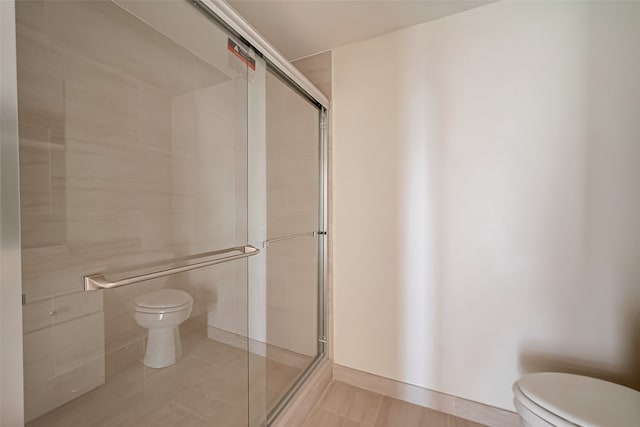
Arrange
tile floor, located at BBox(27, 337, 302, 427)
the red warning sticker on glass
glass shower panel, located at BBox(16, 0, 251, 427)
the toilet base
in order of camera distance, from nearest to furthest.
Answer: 1. glass shower panel, located at BBox(16, 0, 251, 427)
2. tile floor, located at BBox(27, 337, 302, 427)
3. the toilet base
4. the red warning sticker on glass

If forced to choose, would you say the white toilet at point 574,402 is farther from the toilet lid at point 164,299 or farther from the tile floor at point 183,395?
the toilet lid at point 164,299

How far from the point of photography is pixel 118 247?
2.27 feet

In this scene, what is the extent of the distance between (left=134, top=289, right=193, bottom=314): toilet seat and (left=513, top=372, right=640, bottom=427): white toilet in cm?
127

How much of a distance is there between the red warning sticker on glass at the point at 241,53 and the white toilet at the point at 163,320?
0.96 metres

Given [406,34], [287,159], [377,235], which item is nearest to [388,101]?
[406,34]

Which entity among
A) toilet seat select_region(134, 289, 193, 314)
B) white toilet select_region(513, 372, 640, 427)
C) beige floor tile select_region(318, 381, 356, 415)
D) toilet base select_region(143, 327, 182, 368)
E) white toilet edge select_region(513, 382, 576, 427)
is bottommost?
beige floor tile select_region(318, 381, 356, 415)

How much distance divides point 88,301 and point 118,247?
0.48ft

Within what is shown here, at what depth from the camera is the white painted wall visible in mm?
1102

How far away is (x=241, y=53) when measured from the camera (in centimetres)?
106


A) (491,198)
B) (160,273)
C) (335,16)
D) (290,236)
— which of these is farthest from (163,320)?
(335,16)

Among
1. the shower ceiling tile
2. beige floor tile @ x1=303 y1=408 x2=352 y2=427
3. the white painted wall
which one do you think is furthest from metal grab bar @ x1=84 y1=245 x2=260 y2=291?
the shower ceiling tile

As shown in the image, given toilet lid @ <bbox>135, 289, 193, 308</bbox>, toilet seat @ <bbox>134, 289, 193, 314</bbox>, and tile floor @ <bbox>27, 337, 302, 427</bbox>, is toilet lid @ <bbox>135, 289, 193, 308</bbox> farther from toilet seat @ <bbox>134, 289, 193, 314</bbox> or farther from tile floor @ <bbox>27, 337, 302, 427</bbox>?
tile floor @ <bbox>27, 337, 302, 427</bbox>

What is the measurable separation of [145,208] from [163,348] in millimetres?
483

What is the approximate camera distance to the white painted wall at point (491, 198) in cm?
110
